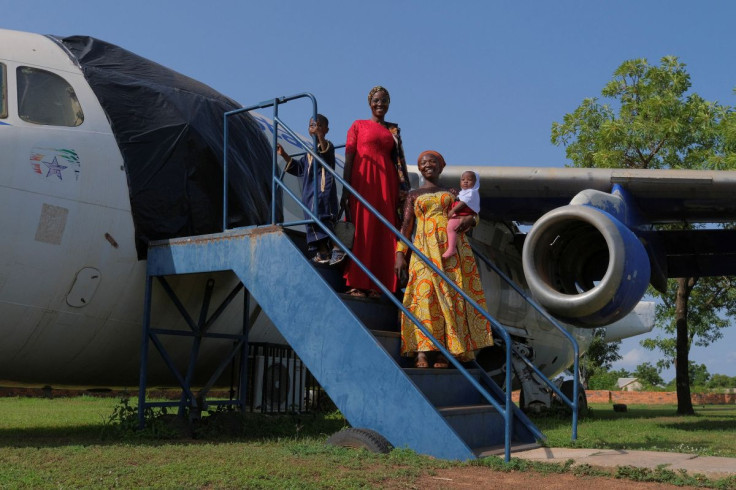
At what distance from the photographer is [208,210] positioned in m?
7.86

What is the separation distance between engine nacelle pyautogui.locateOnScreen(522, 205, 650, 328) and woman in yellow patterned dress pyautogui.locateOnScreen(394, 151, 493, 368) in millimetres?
972

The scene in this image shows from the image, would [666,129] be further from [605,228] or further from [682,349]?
[605,228]

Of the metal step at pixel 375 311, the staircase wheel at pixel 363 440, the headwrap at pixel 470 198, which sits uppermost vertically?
the headwrap at pixel 470 198

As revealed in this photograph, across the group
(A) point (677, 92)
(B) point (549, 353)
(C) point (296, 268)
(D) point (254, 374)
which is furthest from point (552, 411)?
(A) point (677, 92)

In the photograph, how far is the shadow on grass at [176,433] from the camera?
7.12m

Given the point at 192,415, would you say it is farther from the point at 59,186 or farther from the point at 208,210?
the point at 59,186

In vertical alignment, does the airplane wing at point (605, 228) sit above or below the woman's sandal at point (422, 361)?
above

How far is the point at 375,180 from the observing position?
7473 millimetres

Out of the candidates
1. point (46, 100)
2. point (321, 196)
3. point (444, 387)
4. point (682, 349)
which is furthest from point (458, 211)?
point (682, 349)

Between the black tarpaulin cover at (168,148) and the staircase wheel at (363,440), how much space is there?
2785mm

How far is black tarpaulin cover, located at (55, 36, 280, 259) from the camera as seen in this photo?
7293mm

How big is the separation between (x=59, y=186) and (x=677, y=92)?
20.1 meters

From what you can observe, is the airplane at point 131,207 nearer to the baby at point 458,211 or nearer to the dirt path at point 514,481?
the baby at point 458,211

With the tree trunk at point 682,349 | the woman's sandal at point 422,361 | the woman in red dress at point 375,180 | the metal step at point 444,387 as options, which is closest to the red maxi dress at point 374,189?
the woman in red dress at point 375,180
